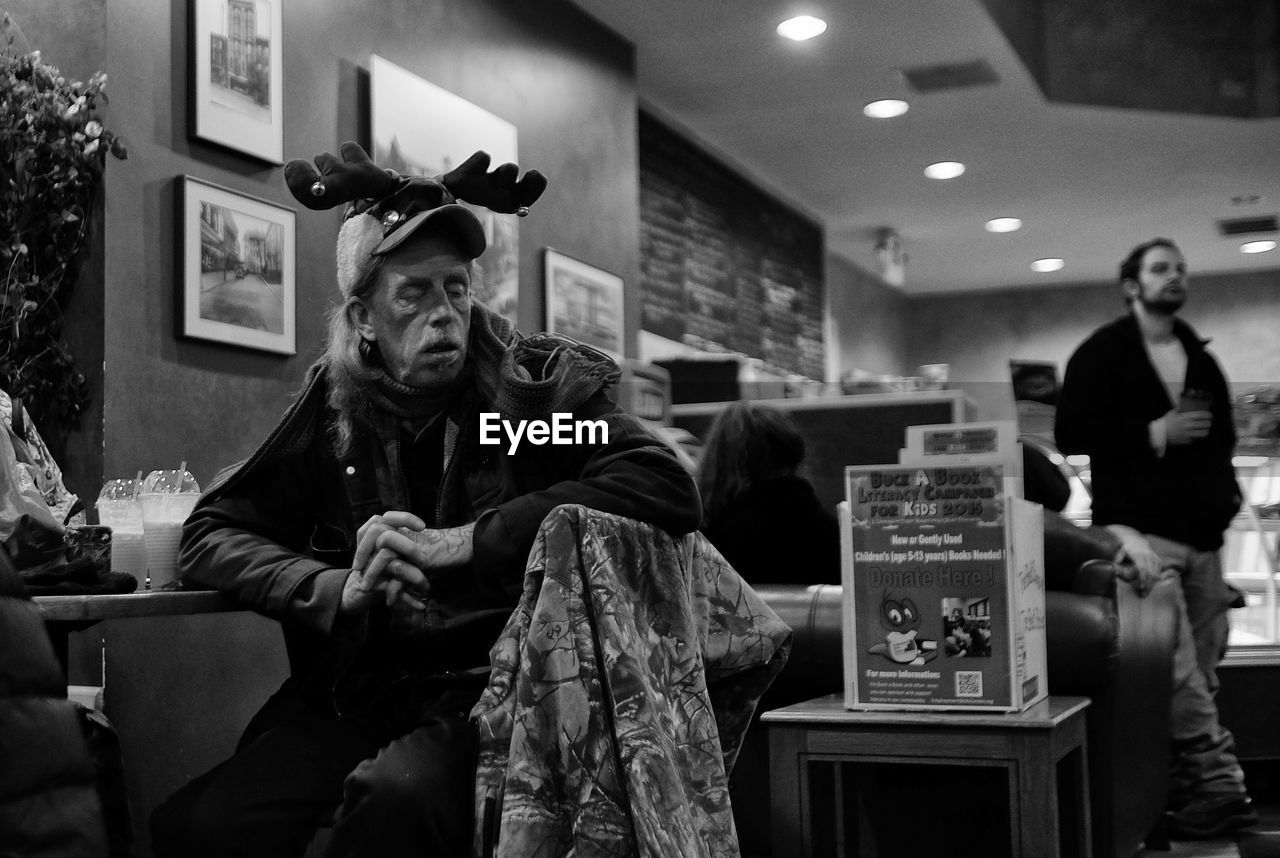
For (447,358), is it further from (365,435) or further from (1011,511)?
(1011,511)

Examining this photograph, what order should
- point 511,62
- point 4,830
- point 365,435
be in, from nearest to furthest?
1. point 4,830
2. point 365,435
3. point 511,62

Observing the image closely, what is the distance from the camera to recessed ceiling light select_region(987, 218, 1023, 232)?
8938 mm

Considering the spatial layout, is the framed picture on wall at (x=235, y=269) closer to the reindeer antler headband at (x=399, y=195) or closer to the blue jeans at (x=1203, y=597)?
the reindeer antler headband at (x=399, y=195)

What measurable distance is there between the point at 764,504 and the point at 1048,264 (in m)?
7.86

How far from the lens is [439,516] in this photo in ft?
6.47

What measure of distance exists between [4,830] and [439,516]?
0.90 meters

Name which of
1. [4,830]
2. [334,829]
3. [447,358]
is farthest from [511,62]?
[4,830]

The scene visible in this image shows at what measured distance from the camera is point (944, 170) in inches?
302

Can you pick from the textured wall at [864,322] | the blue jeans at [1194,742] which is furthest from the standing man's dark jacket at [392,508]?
the textured wall at [864,322]

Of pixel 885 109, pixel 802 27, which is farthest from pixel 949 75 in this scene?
pixel 802 27

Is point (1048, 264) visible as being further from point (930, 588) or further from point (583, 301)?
point (930, 588)

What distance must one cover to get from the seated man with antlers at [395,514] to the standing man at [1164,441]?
2290mm

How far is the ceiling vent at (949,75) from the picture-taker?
5.98 meters

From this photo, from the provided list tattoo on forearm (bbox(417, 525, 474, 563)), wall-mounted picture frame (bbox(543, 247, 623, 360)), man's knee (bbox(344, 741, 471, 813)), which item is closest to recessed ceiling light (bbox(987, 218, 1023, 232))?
wall-mounted picture frame (bbox(543, 247, 623, 360))
